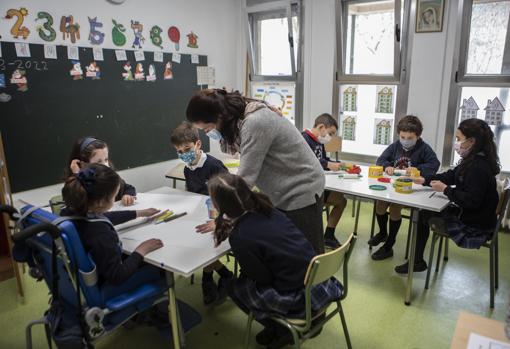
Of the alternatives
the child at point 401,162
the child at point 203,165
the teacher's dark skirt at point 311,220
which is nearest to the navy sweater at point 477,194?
→ the child at point 401,162

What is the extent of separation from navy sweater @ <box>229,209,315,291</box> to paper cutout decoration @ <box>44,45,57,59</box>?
8.33 ft

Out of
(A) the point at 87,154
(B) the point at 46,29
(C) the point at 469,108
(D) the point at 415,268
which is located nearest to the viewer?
(A) the point at 87,154

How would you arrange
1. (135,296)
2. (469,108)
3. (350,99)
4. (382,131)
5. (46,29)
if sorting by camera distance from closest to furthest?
1. (135,296)
2. (46,29)
3. (469,108)
4. (382,131)
5. (350,99)

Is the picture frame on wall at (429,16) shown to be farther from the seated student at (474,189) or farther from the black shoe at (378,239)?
the black shoe at (378,239)

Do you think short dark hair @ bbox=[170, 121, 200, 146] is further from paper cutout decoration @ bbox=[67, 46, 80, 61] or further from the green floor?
paper cutout decoration @ bbox=[67, 46, 80, 61]

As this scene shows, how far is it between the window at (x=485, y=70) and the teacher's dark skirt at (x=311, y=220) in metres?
2.50

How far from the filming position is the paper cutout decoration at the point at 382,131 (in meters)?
4.27

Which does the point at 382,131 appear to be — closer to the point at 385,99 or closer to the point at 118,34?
the point at 385,99

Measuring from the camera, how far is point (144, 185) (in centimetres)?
418

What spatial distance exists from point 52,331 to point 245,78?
4.20 m

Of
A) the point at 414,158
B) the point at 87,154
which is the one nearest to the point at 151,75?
the point at 87,154

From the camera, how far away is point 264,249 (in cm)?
160

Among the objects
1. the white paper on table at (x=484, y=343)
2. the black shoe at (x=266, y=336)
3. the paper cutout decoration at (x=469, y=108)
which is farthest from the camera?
the paper cutout decoration at (x=469, y=108)

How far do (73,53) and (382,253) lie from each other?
319 cm
